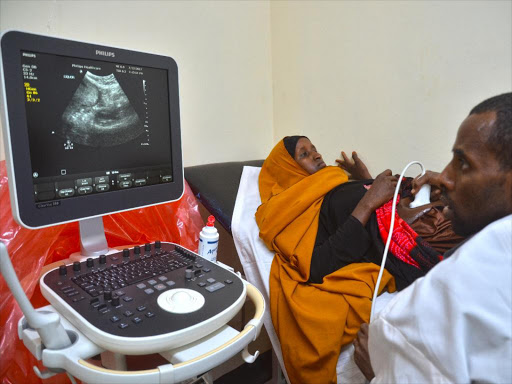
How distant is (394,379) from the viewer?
0.66m

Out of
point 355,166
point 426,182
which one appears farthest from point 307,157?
point 426,182

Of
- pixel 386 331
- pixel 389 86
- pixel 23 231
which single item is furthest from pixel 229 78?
pixel 386 331

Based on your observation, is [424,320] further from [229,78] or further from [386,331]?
[229,78]

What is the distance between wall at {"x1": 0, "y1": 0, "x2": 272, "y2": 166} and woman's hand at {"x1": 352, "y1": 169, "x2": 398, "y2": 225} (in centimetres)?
80

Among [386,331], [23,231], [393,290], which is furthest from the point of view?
[393,290]

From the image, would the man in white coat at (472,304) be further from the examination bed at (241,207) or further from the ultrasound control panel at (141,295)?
the examination bed at (241,207)

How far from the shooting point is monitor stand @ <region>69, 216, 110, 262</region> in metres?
0.91

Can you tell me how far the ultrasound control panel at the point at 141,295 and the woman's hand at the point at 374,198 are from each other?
2.05 ft

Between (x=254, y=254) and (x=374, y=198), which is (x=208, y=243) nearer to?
(x=254, y=254)

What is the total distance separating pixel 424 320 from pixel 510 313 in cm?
13

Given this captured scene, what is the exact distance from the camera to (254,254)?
4.49 feet

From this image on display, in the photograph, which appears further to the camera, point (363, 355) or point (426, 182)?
point (426, 182)

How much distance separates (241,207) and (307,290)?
0.47 metres

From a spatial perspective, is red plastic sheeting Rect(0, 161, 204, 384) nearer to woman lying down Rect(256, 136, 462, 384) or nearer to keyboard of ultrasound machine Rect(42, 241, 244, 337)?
keyboard of ultrasound machine Rect(42, 241, 244, 337)
